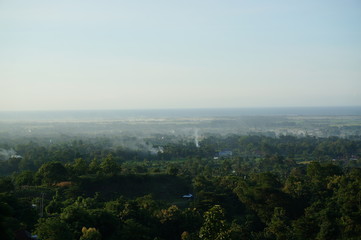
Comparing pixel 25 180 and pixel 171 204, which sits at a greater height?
pixel 25 180

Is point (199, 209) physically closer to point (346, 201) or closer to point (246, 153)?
point (346, 201)

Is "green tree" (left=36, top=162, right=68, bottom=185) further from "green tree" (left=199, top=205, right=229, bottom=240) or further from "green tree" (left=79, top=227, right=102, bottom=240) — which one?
"green tree" (left=199, top=205, right=229, bottom=240)

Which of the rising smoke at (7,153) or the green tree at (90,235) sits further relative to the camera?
the rising smoke at (7,153)

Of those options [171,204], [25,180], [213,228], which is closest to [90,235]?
[213,228]

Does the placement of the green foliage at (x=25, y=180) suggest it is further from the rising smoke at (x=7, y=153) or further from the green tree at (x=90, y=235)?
the rising smoke at (x=7, y=153)

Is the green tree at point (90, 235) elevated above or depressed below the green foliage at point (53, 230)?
below

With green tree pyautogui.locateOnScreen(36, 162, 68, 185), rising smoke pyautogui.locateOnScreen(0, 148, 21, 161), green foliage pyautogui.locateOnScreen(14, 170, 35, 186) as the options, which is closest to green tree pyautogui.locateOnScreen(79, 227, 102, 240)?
green tree pyautogui.locateOnScreen(36, 162, 68, 185)

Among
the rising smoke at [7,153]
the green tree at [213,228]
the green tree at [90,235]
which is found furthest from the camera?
the rising smoke at [7,153]

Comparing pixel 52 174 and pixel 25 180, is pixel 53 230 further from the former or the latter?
pixel 25 180

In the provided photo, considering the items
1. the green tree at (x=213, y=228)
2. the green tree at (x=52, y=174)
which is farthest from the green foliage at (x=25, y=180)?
the green tree at (x=213, y=228)

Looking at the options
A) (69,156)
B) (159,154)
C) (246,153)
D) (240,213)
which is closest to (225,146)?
(246,153)

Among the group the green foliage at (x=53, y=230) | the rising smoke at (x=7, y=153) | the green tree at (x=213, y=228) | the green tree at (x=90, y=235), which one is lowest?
the rising smoke at (x=7, y=153)
